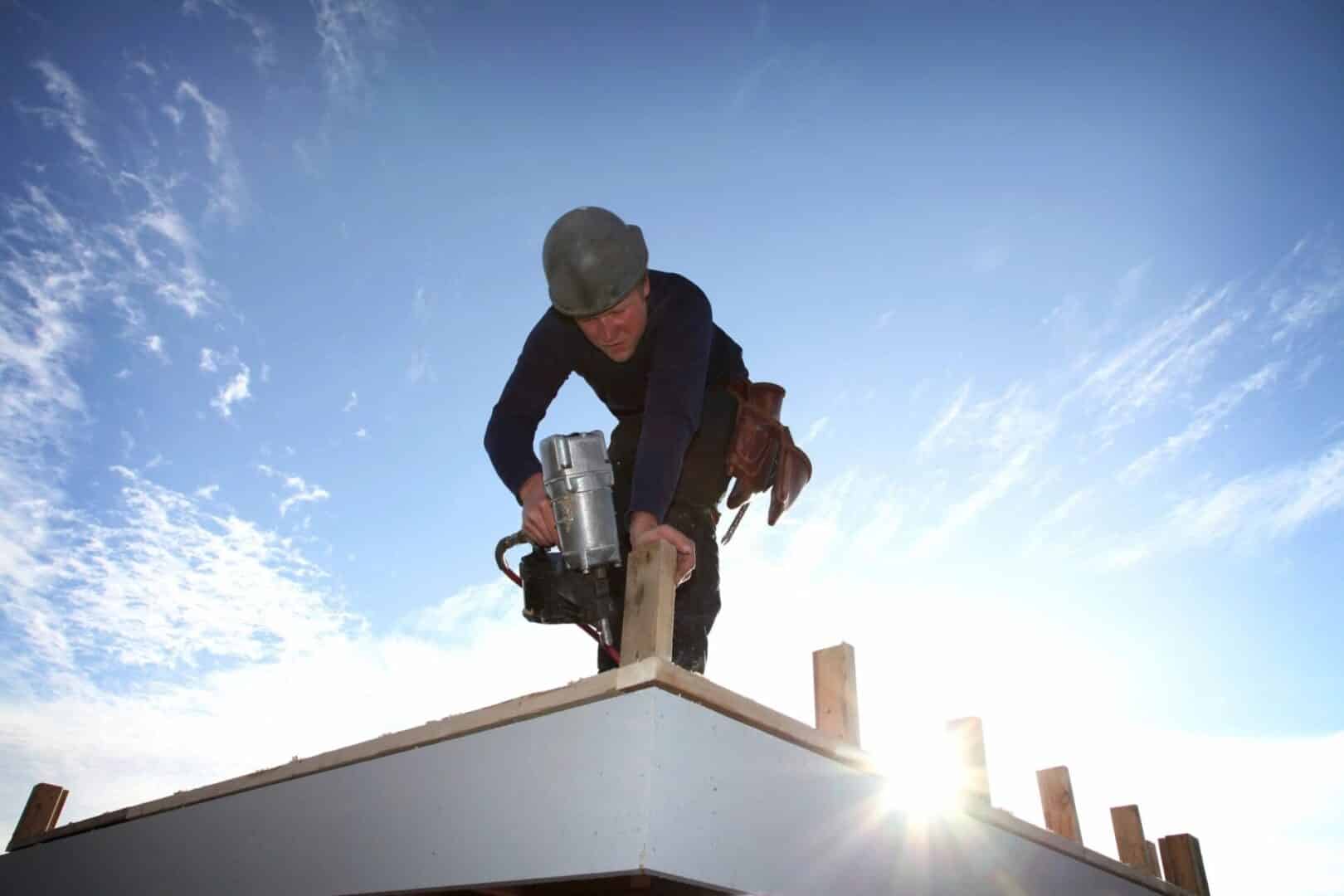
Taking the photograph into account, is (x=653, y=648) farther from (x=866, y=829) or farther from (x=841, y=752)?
(x=866, y=829)

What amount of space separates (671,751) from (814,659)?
97cm

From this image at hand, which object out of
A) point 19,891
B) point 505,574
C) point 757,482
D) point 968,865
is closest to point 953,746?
point 968,865

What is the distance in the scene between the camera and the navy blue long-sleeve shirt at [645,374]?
2.71 metres

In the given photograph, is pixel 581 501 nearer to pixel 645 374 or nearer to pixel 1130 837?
pixel 645 374

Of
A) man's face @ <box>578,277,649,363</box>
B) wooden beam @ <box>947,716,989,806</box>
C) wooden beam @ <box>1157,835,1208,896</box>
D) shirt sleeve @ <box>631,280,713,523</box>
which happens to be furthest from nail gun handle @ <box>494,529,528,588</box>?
wooden beam @ <box>1157,835,1208,896</box>

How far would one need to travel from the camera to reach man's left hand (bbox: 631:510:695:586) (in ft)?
7.20

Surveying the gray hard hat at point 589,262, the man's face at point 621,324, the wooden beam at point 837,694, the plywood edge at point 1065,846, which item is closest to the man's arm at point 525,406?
the man's face at point 621,324

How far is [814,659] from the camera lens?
258 cm

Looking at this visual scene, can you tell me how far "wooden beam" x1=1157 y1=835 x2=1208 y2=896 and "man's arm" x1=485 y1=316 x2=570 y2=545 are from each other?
458cm

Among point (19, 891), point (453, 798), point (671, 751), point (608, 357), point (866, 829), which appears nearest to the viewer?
point (671, 751)

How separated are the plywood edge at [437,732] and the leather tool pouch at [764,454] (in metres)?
1.50

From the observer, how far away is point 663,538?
2180 mm

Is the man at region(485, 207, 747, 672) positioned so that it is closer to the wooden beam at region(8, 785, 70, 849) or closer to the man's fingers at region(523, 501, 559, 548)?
the man's fingers at region(523, 501, 559, 548)

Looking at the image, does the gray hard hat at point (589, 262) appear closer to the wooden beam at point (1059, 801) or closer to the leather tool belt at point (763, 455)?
the leather tool belt at point (763, 455)
